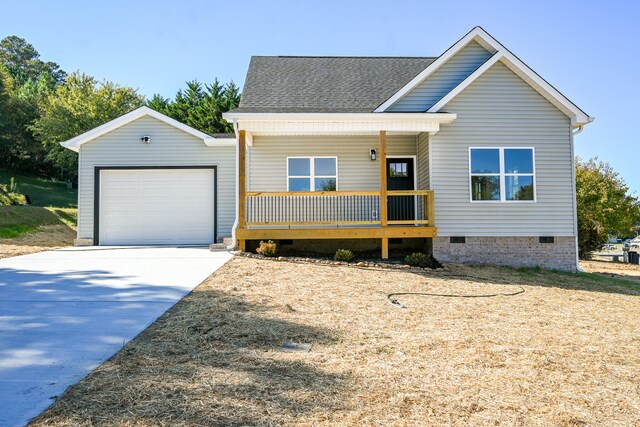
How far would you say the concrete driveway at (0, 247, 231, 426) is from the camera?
3.03 m

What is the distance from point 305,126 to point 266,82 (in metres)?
3.27

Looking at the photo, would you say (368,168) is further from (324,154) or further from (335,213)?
(335,213)

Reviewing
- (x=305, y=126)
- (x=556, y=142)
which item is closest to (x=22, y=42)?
(x=305, y=126)

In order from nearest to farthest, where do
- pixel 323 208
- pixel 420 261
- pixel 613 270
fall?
1. pixel 420 261
2. pixel 323 208
3. pixel 613 270

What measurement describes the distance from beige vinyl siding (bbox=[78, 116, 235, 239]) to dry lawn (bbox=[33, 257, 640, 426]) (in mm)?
7005

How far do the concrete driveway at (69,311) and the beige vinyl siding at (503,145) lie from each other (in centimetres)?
600

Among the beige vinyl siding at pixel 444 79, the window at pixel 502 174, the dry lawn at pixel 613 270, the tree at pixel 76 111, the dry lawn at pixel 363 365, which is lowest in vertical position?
the dry lawn at pixel 613 270

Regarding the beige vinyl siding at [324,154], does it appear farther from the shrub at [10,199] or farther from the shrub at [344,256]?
the shrub at [10,199]

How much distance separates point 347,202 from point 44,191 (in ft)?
88.2

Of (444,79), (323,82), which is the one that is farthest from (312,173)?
(444,79)

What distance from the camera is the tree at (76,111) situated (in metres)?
28.4

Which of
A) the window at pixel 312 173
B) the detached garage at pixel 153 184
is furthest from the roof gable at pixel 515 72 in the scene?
the detached garage at pixel 153 184

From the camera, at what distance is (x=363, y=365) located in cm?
360

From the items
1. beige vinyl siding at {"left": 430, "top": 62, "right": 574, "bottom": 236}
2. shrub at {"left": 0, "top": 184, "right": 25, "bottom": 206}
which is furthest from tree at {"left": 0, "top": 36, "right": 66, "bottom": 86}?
beige vinyl siding at {"left": 430, "top": 62, "right": 574, "bottom": 236}
